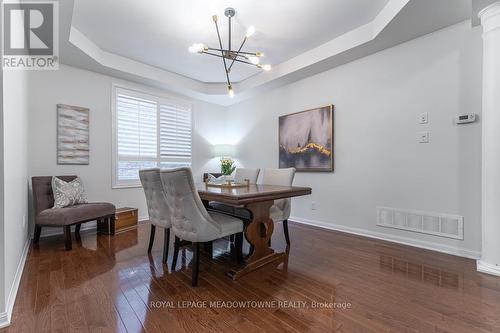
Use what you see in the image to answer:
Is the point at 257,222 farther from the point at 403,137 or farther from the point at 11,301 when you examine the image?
the point at 403,137

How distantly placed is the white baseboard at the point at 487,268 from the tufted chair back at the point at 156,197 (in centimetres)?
293

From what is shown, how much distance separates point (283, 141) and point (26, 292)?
3.79 metres

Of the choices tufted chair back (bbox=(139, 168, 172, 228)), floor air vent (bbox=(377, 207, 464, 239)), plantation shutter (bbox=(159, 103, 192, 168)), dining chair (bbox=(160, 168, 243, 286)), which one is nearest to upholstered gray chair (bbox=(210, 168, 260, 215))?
tufted chair back (bbox=(139, 168, 172, 228))

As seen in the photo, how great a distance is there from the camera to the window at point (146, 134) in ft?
13.7

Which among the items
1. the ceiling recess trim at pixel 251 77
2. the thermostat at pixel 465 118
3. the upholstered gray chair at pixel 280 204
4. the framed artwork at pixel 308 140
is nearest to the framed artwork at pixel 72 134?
the ceiling recess trim at pixel 251 77

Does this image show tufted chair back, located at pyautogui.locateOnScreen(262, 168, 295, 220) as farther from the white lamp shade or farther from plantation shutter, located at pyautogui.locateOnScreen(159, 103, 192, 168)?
plantation shutter, located at pyautogui.locateOnScreen(159, 103, 192, 168)

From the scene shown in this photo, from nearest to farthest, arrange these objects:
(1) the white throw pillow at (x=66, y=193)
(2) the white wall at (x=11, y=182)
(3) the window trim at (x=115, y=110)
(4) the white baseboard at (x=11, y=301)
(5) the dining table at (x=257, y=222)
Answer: (4) the white baseboard at (x=11, y=301)
(2) the white wall at (x=11, y=182)
(5) the dining table at (x=257, y=222)
(1) the white throw pillow at (x=66, y=193)
(3) the window trim at (x=115, y=110)

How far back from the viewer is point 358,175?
11.4 ft

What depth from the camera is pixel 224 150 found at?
5371 millimetres

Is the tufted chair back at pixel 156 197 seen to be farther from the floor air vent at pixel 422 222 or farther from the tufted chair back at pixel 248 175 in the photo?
the floor air vent at pixel 422 222

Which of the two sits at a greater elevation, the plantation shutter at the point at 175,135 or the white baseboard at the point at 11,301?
the plantation shutter at the point at 175,135

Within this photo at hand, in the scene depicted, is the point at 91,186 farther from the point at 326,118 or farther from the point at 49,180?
the point at 326,118

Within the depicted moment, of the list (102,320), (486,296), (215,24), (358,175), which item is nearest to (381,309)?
(486,296)

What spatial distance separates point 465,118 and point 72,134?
5030 mm
